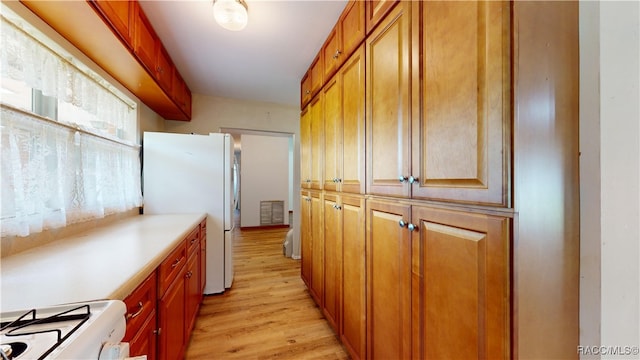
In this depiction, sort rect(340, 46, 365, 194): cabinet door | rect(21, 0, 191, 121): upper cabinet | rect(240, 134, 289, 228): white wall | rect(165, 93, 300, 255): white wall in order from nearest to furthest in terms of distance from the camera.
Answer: rect(21, 0, 191, 121): upper cabinet, rect(340, 46, 365, 194): cabinet door, rect(165, 93, 300, 255): white wall, rect(240, 134, 289, 228): white wall

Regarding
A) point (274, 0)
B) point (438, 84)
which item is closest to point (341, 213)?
point (438, 84)

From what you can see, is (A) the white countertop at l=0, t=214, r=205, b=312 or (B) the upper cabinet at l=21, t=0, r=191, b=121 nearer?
(A) the white countertop at l=0, t=214, r=205, b=312

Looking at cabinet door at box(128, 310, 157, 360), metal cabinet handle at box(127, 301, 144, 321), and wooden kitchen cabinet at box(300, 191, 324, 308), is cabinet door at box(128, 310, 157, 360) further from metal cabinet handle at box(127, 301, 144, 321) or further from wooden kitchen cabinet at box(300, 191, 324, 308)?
wooden kitchen cabinet at box(300, 191, 324, 308)

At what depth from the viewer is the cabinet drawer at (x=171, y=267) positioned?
1.08m

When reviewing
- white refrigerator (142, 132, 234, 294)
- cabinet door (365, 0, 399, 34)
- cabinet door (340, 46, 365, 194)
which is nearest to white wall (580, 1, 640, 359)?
cabinet door (365, 0, 399, 34)

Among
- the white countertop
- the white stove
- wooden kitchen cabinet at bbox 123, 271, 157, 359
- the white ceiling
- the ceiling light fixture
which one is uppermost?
the white ceiling

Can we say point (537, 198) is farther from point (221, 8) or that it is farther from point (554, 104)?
point (221, 8)

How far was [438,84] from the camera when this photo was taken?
2.64ft

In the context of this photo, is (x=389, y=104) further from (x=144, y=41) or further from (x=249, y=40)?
(x=144, y=41)

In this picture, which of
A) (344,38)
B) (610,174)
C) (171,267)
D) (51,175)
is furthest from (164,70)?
(610,174)

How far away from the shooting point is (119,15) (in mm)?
1220

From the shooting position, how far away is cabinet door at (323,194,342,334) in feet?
5.24

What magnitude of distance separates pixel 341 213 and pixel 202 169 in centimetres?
158

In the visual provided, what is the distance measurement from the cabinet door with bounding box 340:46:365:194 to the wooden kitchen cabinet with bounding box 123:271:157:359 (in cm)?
106
